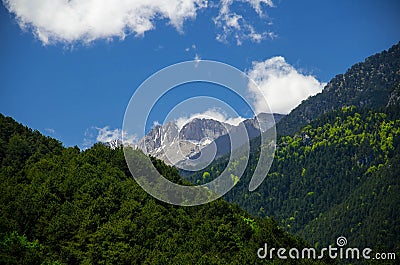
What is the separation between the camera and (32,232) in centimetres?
5434

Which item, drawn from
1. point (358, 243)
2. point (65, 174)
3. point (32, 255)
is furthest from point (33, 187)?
point (358, 243)

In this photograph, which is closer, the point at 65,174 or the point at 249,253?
the point at 249,253

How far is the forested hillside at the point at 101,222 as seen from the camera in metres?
50.3

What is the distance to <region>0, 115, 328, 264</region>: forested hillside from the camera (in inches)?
1980

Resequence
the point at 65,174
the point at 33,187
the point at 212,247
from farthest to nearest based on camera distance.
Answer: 1. the point at 65,174
2. the point at 33,187
3. the point at 212,247

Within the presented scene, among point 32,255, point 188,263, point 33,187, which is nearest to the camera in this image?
point 32,255

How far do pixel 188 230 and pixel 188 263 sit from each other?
21.0 metres

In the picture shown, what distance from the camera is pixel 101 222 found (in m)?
58.9

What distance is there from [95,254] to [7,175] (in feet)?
90.2

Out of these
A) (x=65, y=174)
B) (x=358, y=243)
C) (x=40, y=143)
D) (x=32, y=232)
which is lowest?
(x=32, y=232)

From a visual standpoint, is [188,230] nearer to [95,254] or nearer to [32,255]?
[95,254]

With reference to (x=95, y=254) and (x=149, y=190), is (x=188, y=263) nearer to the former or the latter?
(x=95, y=254)

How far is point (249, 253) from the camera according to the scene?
5366 cm

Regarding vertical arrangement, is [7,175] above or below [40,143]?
below
